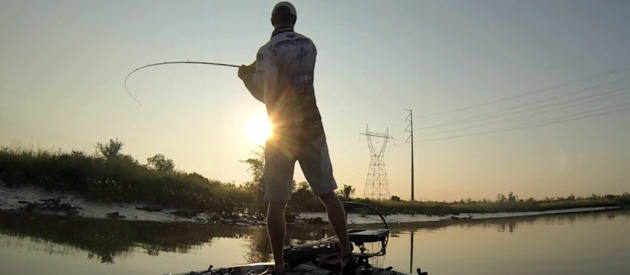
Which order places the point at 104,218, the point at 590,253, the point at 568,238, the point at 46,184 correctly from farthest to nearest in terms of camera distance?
the point at 568,238 → the point at 46,184 → the point at 104,218 → the point at 590,253

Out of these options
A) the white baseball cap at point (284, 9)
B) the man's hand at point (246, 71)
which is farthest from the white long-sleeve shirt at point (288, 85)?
the man's hand at point (246, 71)

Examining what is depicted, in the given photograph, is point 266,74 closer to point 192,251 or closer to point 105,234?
point 192,251

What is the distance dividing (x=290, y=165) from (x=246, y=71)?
110cm

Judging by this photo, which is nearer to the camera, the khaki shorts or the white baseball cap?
the khaki shorts

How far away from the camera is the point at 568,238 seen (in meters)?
16.1

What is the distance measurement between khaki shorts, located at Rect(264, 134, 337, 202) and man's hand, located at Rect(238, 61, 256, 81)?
770mm

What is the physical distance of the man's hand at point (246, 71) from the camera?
15.9ft

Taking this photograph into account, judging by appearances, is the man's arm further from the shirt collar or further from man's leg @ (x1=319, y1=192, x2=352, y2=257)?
man's leg @ (x1=319, y1=192, x2=352, y2=257)

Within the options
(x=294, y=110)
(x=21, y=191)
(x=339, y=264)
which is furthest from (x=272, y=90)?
(x=21, y=191)

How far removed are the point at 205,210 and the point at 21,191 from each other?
17.7 ft

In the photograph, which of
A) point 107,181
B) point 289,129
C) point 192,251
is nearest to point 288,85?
point 289,129

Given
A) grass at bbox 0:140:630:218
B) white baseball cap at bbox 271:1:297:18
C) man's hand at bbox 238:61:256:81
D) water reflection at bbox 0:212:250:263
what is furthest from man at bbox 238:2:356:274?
grass at bbox 0:140:630:218

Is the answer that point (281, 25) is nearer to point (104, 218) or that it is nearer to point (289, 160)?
point (289, 160)

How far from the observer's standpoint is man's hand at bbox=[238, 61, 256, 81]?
4832mm
